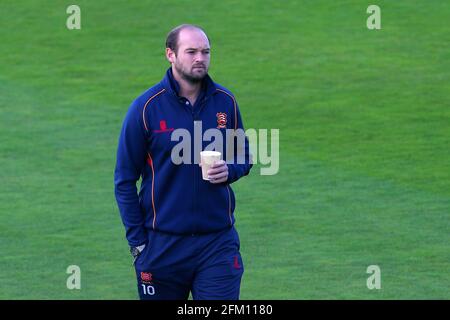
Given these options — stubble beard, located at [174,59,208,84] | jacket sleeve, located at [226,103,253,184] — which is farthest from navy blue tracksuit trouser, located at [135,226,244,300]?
stubble beard, located at [174,59,208,84]

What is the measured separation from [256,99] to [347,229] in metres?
3.55

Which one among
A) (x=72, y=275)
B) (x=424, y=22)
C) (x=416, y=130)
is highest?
(x=424, y=22)

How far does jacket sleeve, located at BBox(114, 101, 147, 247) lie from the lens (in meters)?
6.87

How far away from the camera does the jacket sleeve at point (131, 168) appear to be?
6871 mm

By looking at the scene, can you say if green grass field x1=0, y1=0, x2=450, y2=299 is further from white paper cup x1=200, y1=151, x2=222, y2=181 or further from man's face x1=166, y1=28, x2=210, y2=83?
man's face x1=166, y1=28, x2=210, y2=83

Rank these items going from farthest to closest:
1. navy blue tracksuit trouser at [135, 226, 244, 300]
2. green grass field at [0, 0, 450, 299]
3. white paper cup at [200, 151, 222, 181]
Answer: green grass field at [0, 0, 450, 299] → navy blue tracksuit trouser at [135, 226, 244, 300] → white paper cup at [200, 151, 222, 181]

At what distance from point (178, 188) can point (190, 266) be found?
422mm

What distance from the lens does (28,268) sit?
970 cm

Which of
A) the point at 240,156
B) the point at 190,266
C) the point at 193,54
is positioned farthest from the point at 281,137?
the point at 193,54

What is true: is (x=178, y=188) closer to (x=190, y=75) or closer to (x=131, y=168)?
(x=131, y=168)

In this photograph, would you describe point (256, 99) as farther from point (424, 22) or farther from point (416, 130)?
point (424, 22)

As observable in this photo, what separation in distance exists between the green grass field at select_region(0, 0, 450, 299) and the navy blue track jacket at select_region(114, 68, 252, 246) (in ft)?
7.43

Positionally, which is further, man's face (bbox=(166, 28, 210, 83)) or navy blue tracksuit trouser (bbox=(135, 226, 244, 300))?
navy blue tracksuit trouser (bbox=(135, 226, 244, 300))
